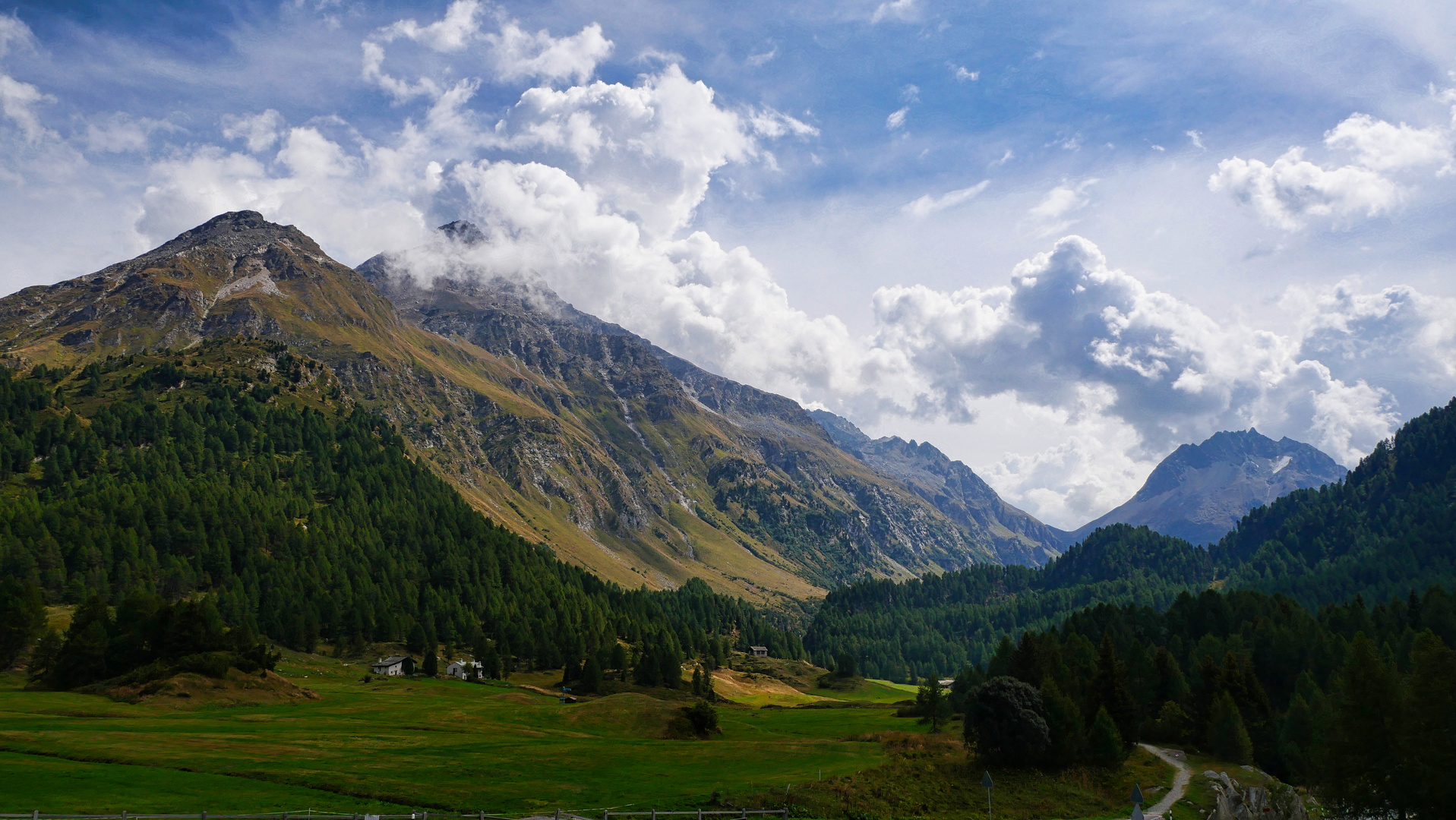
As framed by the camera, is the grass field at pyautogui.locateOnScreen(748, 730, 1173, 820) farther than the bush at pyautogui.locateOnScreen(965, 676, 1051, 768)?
No

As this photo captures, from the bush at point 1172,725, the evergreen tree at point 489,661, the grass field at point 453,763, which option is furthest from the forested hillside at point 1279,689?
the evergreen tree at point 489,661

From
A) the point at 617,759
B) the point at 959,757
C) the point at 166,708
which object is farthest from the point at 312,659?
the point at 959,757

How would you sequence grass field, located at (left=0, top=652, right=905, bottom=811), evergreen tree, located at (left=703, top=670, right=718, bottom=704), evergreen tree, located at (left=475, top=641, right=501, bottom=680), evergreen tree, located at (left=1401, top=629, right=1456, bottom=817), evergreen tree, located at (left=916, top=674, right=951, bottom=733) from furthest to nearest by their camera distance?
evergreen tree, located at (left=703, top=670, right=718, bottom=704) → evergreen tree, located at (left=475, top=641, right=501, bottom=680) → evergreen tree, located at (left=916, top=674, right=951, bottom=733) → evergreen tree, located at (left=1401, top=629, right=1456, bottom=817) → grass field, located at (left=0, top=652, right=905, bottom=811)

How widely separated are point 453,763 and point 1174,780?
73.8m

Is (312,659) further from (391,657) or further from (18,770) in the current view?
(18,770)

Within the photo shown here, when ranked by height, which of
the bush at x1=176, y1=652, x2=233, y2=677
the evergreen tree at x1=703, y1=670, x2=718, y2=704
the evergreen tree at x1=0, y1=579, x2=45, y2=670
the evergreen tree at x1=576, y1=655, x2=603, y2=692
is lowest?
the evergreen tree at x1=703, y1=670, x2=718, y2=704

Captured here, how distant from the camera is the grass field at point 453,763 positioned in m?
55.5

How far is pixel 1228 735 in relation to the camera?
325 feet

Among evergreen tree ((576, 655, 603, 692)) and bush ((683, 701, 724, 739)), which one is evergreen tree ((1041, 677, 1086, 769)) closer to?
bush ((683, 701, 724, 739))

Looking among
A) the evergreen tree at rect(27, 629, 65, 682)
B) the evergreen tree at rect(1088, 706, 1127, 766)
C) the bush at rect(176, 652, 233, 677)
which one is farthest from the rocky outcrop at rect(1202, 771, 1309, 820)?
the evergreen tree at rect(27, 629, 65, 682)

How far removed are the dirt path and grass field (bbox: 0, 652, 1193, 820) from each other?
2.53 metres

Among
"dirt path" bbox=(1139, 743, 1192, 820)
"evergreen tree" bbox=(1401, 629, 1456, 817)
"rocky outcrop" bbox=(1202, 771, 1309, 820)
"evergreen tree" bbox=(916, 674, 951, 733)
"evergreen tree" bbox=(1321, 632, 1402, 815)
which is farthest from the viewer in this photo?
"evergreen tree" bbox=(916, 674, 951, 733)

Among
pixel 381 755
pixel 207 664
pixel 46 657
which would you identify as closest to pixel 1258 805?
pixel 381 755

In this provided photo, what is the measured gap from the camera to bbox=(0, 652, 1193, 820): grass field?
5550cm
